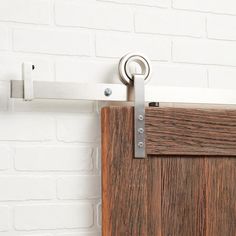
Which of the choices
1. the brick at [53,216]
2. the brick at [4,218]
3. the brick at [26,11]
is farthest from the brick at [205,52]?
the brick at [4,218]

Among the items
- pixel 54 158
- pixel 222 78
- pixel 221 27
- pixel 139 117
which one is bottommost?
pixel 54 158

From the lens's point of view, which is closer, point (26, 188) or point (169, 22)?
point (26, 188)

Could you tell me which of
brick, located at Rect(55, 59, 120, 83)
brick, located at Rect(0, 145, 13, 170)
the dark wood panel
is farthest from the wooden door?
brick, located at Rect(0, 145, 13, 170)

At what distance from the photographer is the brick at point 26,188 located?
54.3 inches

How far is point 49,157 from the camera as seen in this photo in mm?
1420

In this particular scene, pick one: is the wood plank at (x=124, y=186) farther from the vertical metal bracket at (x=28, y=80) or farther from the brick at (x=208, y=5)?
the brick at (x=208, y=5)

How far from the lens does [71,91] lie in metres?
1.40

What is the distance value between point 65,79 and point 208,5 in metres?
0.47

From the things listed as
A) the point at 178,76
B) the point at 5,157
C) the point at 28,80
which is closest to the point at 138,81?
the point at 178,76

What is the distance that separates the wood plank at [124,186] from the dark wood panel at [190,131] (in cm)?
6

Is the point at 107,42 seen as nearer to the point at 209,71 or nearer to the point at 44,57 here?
the point at 44,57

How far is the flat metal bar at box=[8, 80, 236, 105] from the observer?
138 cm

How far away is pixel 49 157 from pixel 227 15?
648mm

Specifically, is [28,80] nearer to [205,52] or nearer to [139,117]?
[139,117]
